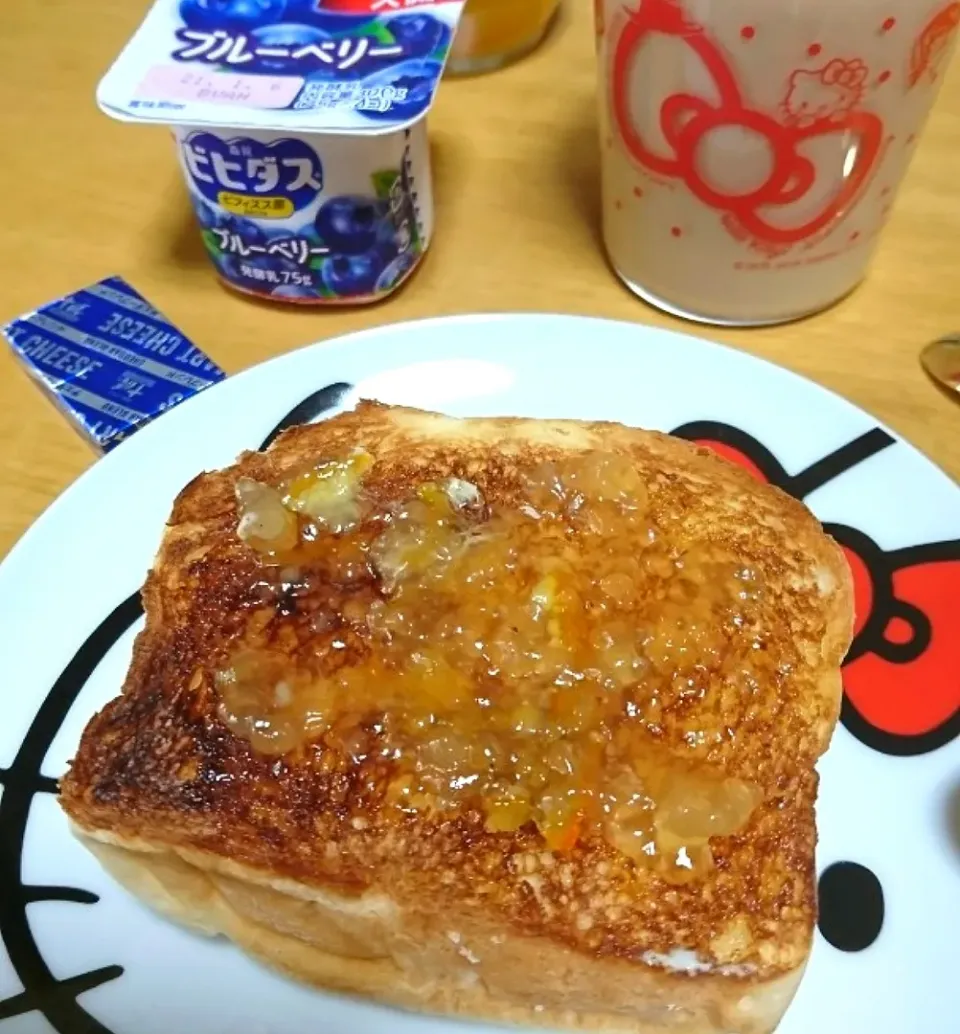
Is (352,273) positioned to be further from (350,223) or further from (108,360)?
(108,360)

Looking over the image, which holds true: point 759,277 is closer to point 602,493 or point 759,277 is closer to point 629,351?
point 629,351

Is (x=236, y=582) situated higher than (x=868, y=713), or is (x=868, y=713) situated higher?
(x=236, y=582)

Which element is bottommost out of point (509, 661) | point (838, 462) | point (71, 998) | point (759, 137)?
point (71, 998)

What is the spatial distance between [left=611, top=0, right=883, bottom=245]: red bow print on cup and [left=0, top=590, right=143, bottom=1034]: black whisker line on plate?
83cm

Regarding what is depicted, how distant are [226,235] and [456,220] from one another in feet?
1.36

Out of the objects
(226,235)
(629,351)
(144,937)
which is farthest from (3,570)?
(629,351)

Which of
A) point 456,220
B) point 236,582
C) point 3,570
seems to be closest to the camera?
point 236,582

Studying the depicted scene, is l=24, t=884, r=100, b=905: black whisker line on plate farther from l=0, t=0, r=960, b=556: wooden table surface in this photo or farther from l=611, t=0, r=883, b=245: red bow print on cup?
l=611, t=0, r=883, b=245: red bow print on cup

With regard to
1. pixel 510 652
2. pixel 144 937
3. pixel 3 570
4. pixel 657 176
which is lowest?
pixel 144 937

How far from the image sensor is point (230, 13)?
1.41 m

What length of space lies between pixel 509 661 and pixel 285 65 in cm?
89

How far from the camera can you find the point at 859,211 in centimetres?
130

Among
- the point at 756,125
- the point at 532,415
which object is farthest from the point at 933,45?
the point at 532,415

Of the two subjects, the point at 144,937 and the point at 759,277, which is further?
the point at 759,277
